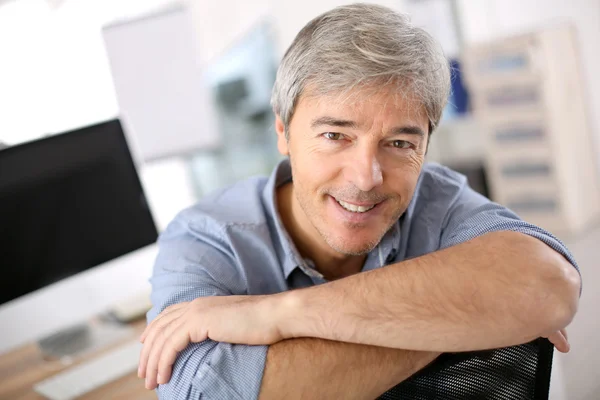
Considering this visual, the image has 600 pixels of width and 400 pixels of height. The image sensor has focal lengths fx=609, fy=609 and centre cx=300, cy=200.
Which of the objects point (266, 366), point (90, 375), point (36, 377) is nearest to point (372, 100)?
point (266, 366)

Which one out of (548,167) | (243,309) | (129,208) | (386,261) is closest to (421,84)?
(386,261)

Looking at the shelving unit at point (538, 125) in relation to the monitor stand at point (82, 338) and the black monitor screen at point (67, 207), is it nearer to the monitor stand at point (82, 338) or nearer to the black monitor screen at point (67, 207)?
the black monitor screen at point (67, 207)

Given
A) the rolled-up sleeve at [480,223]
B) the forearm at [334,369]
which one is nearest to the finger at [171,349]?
the forearm at [334,369]

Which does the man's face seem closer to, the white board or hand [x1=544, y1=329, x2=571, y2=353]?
hand [x1=544, y1=329, x2=571, y2=353]

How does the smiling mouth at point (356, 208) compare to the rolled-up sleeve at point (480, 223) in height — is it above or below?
above

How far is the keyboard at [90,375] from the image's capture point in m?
1.53

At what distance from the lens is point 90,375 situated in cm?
160

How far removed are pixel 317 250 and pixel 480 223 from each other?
40 centimetres

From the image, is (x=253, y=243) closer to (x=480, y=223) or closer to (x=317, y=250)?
(x=317, y=250)

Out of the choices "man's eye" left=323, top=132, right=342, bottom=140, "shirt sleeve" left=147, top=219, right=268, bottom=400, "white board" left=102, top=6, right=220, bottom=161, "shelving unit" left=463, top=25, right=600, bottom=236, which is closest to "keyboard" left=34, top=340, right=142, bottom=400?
"shirt sleeve" left=147, top=219, right=268, bottom=400

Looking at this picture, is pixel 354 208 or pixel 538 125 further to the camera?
pixel 538 125

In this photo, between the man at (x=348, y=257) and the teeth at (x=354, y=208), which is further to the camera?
the teeth at (x=354, y=208)

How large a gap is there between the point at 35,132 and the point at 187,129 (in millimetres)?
1417

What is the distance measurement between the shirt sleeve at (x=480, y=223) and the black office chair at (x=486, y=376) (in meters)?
0.24
